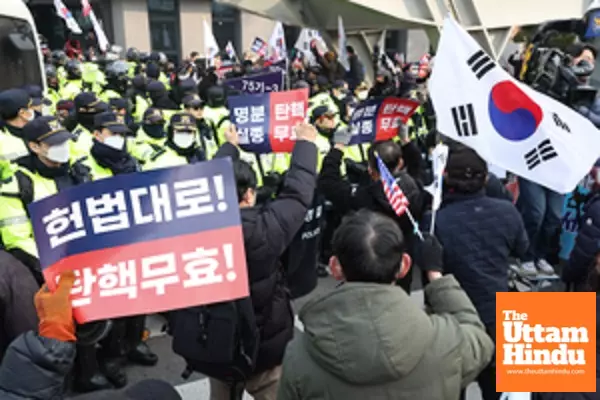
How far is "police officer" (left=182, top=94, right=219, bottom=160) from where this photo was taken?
18.2 ft

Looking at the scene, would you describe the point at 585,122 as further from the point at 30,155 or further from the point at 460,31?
the point at 30,155

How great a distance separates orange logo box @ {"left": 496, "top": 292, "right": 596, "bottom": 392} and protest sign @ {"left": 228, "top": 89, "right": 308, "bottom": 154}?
238 centimetres

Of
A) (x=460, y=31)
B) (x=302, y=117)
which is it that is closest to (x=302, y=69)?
(x=302, y=117)

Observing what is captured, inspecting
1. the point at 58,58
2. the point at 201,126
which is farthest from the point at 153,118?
the point at 58,58

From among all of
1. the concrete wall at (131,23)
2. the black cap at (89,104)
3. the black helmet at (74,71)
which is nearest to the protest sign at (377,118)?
the black cap at (89,104)

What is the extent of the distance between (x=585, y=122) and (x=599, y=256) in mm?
721

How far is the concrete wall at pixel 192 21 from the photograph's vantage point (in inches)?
823

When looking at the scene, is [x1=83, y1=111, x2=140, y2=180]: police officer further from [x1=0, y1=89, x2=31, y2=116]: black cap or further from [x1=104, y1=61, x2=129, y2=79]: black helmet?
[x1=104, y1=61, x2=129, y2=79]: black helmet

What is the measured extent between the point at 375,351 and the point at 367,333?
5 centimetres

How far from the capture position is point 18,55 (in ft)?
21.7

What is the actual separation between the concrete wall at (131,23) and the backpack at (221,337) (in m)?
19.5

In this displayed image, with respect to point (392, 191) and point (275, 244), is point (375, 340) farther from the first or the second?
point (392, 191)

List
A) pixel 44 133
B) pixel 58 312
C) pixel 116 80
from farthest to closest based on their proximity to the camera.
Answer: pixel 116 80
pixel 44 133
pixel 58 312

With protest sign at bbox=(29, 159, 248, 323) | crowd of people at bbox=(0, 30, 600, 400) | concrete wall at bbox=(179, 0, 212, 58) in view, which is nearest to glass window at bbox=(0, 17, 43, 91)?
crowd of people at bbox=(0, 30, 600, 400)
